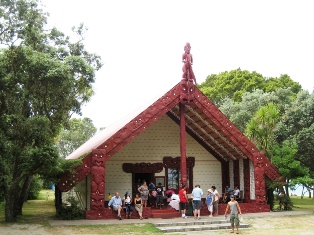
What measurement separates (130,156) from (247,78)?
24.5 meters

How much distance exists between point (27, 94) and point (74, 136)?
45.0 metres

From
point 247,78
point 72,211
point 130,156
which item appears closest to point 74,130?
point 247,78

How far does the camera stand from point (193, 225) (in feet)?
50.3

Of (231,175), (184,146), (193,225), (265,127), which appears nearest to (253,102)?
(231,175)

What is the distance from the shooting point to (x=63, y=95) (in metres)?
18.2

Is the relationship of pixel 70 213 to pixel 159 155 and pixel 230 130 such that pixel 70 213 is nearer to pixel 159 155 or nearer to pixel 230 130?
pixel 159 155

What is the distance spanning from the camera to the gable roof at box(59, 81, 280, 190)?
17.2 metres

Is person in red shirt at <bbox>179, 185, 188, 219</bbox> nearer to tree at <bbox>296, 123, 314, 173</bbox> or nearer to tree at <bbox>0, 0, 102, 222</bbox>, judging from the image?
tree at <bbox>0, 0, 102, 222</bbox>

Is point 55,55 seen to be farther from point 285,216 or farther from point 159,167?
point 285,216

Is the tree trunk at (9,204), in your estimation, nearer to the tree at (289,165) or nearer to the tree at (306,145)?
the tree at (289,165)

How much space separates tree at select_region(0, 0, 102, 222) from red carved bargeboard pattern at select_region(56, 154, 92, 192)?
0.59 metres

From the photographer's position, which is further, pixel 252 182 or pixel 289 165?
pixel 252 182

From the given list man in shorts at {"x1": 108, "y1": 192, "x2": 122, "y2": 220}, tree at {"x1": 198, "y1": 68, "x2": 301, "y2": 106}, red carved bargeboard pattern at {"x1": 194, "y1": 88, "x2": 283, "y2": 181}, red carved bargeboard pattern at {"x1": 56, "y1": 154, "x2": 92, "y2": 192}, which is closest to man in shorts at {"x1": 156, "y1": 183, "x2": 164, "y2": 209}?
man in shorts at {"x1": 108, "y1": 192, "x2": 122, "y2": 220}

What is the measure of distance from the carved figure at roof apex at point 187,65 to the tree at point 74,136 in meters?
42.7
